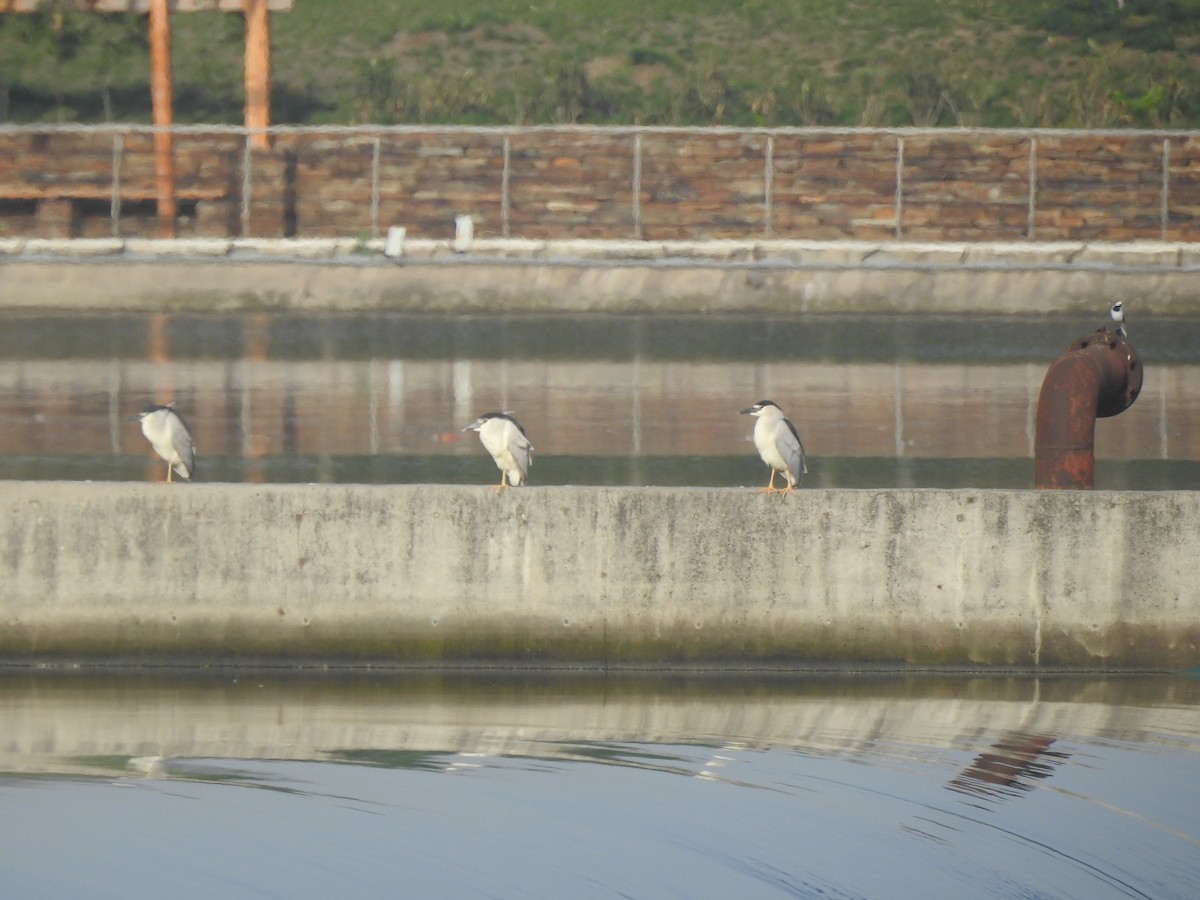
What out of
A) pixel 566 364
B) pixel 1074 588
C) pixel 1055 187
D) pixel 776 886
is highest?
pixel 1055 187

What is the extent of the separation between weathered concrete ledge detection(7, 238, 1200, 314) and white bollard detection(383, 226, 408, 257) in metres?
0.10

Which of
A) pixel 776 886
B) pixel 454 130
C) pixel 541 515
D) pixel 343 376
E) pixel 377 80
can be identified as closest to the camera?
pixel 776 886

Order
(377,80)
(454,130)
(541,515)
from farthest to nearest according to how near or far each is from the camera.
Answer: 1. (377,80)
2. (454,130)
3. (541,515)

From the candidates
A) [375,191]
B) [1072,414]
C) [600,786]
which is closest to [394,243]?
[375,191]

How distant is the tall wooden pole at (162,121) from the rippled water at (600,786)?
22.0 meters

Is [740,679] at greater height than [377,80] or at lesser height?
lesser

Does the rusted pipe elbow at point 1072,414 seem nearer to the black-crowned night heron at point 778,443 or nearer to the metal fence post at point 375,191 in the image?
the black-crowned night heron at point 778,443

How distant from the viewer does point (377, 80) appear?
45.3 meters

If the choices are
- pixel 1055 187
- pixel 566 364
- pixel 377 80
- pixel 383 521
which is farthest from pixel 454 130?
pixel 383 521

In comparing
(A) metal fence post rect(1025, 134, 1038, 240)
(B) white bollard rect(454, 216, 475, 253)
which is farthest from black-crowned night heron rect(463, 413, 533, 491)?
(A) metal fence post rect(1025, 134, 1038, 240)

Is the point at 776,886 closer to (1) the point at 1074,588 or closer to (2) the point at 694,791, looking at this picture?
(2) the point at 694,791

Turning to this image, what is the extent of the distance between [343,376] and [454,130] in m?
8.86

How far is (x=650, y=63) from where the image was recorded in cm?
4775

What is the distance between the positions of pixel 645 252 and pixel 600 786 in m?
21.3
